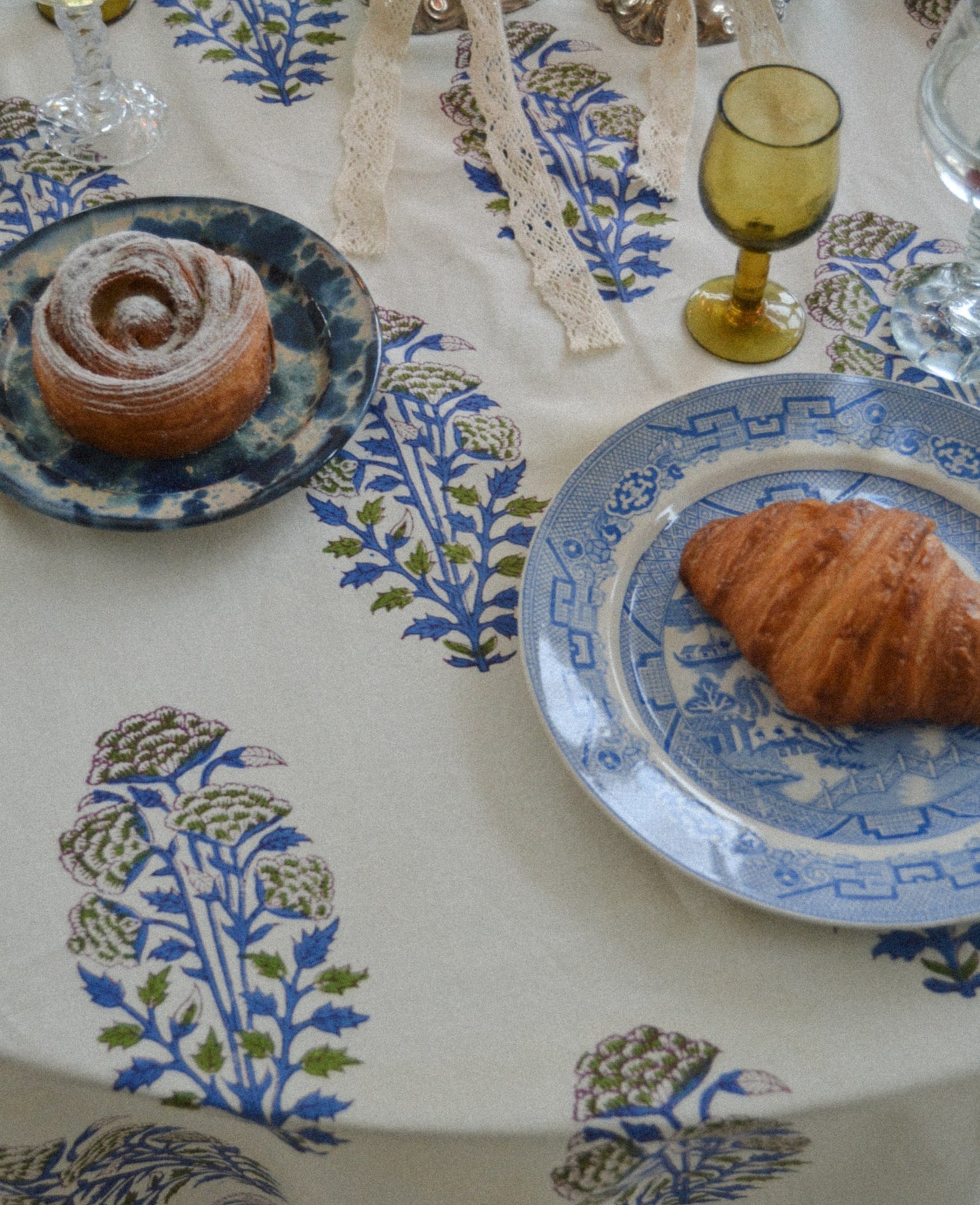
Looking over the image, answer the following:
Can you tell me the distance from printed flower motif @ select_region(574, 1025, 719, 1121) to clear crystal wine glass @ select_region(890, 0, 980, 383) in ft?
2.07

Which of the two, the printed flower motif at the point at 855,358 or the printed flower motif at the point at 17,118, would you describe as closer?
the printed flower motif at the point at 855,358

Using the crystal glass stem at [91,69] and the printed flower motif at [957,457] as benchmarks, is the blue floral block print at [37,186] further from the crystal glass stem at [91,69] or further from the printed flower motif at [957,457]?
the printed flower motif at [957,457]

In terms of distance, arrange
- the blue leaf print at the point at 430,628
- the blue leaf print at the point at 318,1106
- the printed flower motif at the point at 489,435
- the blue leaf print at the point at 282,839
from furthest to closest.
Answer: the printed flower motif at the point at 489,435
the blue leaf print at the point at 430,628
the blue leaf print at the point at 282,839
the blue leaf print at the point at 318,1106

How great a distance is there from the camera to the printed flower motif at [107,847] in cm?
79

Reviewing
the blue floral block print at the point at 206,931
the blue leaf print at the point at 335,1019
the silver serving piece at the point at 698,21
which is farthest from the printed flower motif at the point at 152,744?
the silver serving piece at the point at 698,21

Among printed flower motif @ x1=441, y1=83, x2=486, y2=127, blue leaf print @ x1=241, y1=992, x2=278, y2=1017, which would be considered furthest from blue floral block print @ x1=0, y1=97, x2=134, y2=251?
blue leaf print @ x1=241, y1=992, x2=278, y2=1017

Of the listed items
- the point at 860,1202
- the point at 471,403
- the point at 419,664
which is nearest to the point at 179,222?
the point at 471,403

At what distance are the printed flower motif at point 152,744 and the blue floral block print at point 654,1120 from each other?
1.14 ft

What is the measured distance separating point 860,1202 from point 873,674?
1.18 feet

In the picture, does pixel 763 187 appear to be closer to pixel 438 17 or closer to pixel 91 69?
pixel 438 17

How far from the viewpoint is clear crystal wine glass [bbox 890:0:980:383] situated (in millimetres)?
951

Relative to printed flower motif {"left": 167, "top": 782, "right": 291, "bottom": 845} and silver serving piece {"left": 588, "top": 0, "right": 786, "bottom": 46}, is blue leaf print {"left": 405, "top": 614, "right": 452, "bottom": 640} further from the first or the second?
silver serving piece {"left": 588, "top": 0, "right": 786, "bottom": 46}

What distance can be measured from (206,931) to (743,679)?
0.41m

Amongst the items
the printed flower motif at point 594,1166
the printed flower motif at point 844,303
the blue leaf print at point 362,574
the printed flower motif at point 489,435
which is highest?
the printed flower motif at point 844,303
